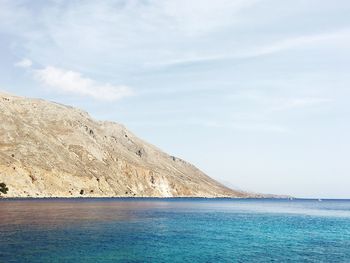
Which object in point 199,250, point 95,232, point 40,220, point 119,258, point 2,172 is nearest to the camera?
point 119,258

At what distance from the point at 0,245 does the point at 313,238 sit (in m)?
57.5

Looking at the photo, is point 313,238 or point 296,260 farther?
point 313,238

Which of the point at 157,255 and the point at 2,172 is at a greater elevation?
the point at 2,172

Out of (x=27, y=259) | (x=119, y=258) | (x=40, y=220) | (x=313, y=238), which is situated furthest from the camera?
(x=40, y=220)

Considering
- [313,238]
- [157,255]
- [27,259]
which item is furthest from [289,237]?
[27,259]

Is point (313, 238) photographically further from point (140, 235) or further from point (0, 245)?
point (0, 245)

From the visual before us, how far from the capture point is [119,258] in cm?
5478

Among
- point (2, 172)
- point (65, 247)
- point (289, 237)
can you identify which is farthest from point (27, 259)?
point (2, 172)

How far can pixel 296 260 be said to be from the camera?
58.4 meters

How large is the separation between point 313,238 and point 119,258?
45501 millimetres

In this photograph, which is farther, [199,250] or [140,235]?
[140,235]

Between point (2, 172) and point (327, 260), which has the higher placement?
point (2, 172)

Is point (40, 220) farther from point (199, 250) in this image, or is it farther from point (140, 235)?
point (199, 250)

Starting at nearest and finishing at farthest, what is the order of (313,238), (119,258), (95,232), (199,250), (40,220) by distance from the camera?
(119,258)
(199,250)
(95,232)
(313,238)
(40,220)
